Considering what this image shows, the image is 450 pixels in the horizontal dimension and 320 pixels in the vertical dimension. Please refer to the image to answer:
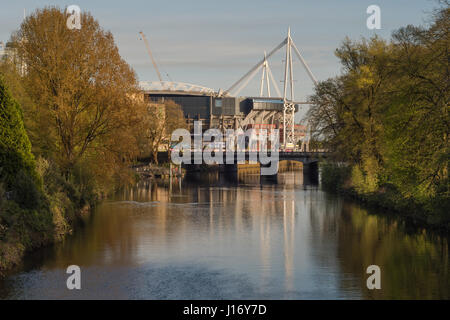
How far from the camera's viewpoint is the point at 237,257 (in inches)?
1075

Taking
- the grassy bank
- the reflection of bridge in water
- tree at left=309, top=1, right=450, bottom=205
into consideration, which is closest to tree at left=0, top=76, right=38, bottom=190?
the grassy bank

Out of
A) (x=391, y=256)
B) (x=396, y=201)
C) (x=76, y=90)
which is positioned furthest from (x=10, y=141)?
(x=396, y=201)

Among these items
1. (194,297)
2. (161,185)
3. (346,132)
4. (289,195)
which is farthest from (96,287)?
(161,185)

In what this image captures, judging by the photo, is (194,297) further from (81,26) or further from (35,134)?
(81,26)

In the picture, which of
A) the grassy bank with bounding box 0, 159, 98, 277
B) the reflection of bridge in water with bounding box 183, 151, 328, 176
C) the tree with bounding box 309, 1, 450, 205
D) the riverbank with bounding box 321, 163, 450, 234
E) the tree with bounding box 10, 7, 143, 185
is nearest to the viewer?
the grassy bank with bounding box 0, 159, 98, 277

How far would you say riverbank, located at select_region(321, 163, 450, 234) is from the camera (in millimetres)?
32219

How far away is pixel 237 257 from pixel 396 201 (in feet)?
49.3

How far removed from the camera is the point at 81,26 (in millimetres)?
39844

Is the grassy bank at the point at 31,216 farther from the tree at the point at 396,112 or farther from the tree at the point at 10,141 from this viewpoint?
the tree at the point at 396,112

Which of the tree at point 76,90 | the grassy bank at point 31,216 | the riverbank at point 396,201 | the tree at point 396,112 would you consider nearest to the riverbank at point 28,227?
the grassy bank at point 31,216

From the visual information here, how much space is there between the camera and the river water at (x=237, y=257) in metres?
21.4

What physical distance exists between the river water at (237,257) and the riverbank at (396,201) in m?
1.06

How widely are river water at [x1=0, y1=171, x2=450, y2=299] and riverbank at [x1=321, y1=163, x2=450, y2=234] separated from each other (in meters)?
1.06
